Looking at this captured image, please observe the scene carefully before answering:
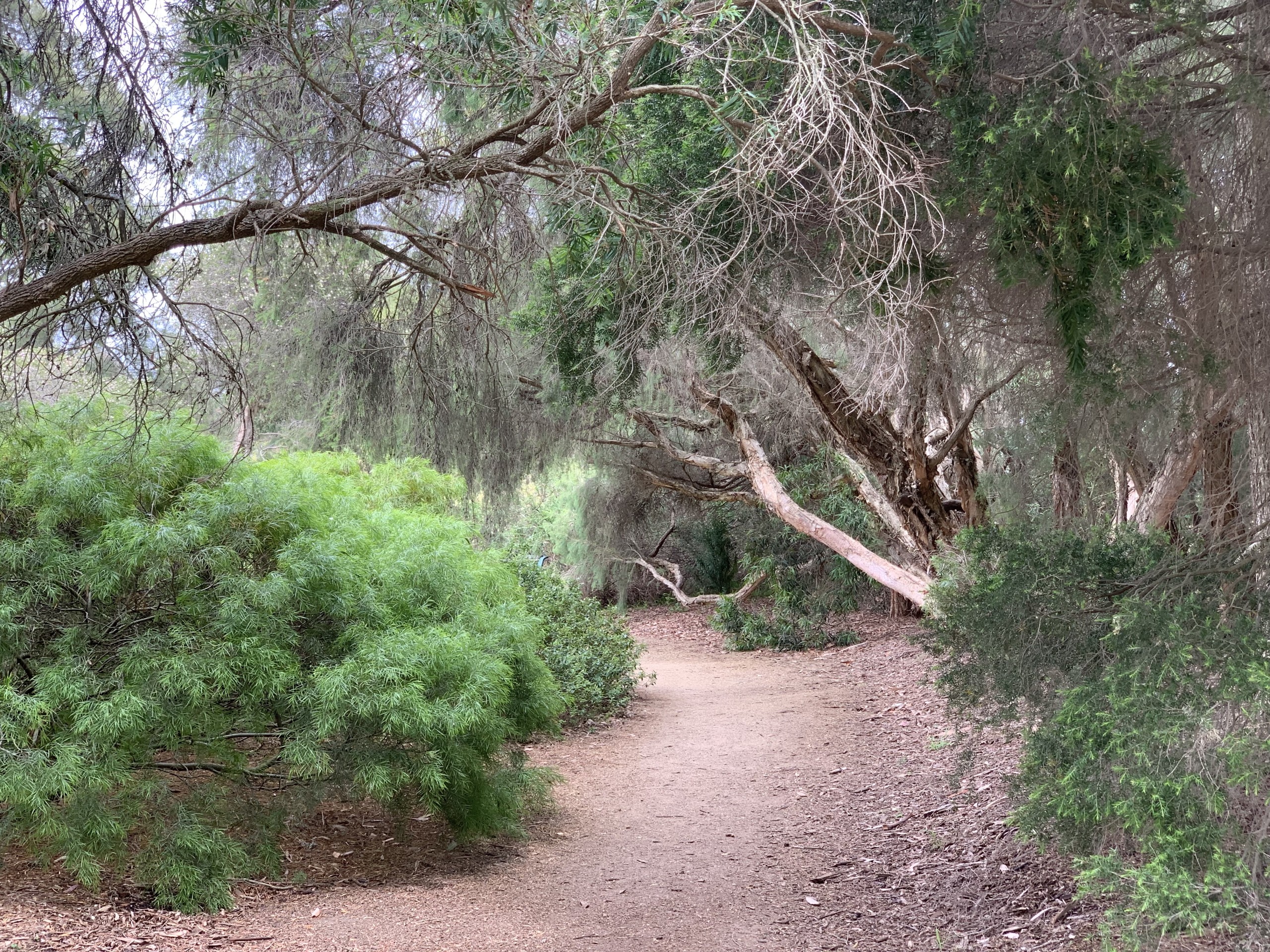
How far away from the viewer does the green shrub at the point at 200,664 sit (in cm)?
508

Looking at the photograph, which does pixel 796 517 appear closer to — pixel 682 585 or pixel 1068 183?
pixel 1068 183

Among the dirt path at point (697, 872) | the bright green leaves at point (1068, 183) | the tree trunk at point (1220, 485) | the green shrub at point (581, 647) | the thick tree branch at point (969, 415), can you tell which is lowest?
the dirt path at point (697, 872)

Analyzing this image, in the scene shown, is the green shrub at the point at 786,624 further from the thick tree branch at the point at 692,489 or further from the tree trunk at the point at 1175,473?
the tree trunk at the point at 1175,473

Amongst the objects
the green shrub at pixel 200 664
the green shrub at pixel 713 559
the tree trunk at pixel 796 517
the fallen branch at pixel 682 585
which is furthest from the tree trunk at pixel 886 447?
the green shrub at pixel 713 559

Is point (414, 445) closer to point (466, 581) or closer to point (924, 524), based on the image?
point (466, 581)

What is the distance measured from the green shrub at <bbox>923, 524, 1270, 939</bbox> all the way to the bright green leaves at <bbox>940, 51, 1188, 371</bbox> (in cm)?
109

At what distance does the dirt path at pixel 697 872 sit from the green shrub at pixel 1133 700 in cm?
95

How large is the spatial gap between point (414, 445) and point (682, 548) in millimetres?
11512

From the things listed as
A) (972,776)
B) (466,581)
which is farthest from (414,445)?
(972,776)

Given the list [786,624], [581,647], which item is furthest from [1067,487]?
[786,624]

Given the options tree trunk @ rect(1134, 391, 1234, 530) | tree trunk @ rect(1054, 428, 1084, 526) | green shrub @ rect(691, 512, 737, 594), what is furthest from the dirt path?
green shrub @ rect(691, 512, 737, 594)

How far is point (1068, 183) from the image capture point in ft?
14.0

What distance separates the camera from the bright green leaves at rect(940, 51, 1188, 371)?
164 inches

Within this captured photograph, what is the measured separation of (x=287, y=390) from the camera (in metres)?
11.6
